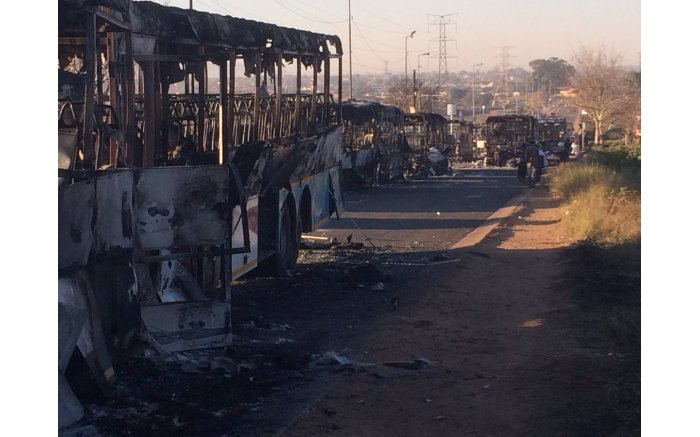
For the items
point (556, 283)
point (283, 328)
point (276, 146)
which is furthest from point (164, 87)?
point (556, 283)

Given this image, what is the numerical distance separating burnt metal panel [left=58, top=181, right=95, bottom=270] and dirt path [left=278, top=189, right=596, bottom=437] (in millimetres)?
1647

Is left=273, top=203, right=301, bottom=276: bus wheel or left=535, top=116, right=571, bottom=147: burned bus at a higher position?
left=535, top=116, right=571, bottom=147: burned bus

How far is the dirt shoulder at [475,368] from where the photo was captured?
6.59 m

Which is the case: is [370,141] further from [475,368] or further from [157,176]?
[157,176]

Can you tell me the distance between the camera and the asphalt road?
1850cm

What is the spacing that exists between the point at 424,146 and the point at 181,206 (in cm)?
3995

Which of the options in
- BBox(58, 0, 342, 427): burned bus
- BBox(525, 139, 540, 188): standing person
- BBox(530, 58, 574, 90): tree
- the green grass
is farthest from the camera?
BBox(530, 58, 574, 90): tree

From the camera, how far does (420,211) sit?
969 inches

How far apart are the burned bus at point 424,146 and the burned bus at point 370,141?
13.0 ft

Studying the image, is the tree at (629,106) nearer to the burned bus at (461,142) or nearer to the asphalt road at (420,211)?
the asphalt road at (420,211)

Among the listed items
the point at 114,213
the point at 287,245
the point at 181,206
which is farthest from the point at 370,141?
the point at 114,213

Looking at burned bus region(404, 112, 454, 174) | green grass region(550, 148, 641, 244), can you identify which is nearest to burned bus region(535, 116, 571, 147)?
burned bus region(404, 112, 454, 174)

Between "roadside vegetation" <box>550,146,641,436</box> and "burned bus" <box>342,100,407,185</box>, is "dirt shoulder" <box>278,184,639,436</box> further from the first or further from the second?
"burned bus" <box>342,100,407,185</box>

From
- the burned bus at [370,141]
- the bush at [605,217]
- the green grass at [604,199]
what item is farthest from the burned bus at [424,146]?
the bush at [605,217]
